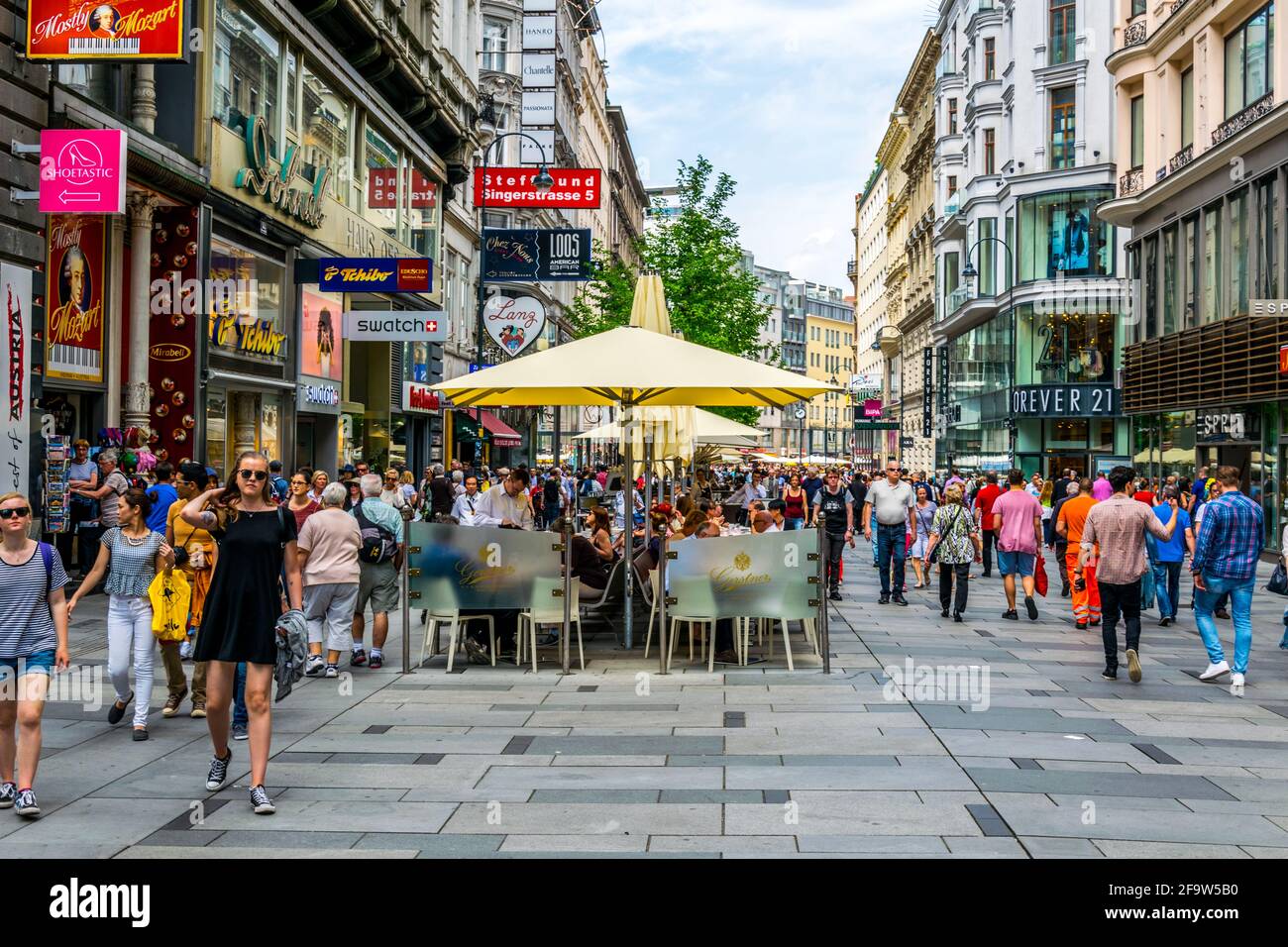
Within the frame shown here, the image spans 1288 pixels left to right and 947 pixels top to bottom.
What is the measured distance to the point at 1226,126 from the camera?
26.7 metres

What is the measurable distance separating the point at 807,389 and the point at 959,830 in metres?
5.96

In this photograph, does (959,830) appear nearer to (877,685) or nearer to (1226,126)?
(877,685)

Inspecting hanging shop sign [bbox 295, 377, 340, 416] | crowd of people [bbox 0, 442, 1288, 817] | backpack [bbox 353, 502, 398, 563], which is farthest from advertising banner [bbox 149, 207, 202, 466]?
backpack [bbox 353, 502, 398, 563]

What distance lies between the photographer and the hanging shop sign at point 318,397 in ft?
80.6

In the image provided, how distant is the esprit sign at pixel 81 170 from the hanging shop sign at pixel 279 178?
6.09 meters

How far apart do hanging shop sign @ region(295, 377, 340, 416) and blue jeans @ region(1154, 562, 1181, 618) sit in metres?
15.7

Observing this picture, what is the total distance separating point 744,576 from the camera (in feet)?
36.1

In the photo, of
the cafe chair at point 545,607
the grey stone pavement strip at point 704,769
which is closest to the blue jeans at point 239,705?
the grey stone pavement strip at point 704,769

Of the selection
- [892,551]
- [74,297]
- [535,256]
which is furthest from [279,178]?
[892,551]

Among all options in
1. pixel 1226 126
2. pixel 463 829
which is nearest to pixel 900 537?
pixel 463 829

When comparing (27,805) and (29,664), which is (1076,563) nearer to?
(29,664)

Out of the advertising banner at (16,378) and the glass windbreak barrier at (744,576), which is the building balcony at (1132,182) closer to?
the glass windbreak barrier at (744,576)

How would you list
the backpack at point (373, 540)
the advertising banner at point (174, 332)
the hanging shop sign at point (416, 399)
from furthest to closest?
the hanging shop sign at point (416, 399) < the advertising banner at point (174, 332) < the backpack at point (373, 540)

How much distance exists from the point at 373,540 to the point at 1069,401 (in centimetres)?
3641
